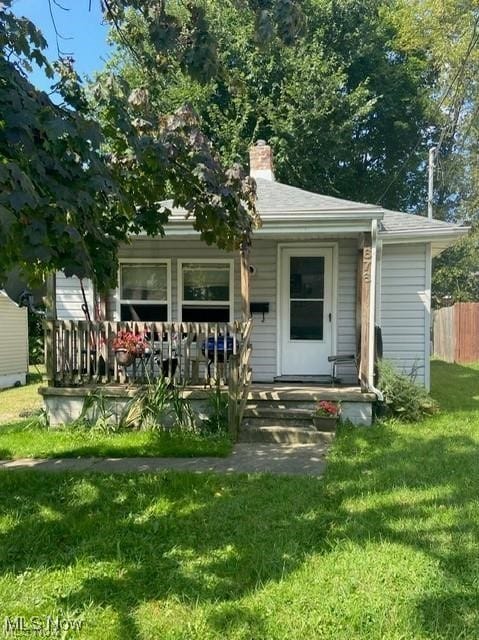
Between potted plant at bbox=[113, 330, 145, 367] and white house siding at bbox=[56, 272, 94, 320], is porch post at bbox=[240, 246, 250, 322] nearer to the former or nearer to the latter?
potted plant at bbox=[113, 330, 145, 367]

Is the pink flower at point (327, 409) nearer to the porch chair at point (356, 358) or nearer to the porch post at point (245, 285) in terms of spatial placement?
the porch chair at point (356, 358)

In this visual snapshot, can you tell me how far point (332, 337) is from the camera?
27.6 feet

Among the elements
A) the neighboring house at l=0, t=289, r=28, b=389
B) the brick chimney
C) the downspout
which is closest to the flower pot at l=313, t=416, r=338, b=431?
the downspout

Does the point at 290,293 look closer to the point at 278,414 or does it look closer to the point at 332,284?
the point at 332,284

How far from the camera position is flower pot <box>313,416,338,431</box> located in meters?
6.28

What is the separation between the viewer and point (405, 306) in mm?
8375

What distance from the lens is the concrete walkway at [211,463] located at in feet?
16.5

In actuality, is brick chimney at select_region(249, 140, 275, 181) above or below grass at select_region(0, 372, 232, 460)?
above

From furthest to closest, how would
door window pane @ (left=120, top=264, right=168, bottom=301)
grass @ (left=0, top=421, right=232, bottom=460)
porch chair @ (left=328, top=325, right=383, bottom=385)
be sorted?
door window pane @ (left=120, top=264, right=168, bottom=301) < porch chair @ (left=328, top=325, right=383, bottom=385) < grass @ (left=0, top=421, right=232, bottom=460)


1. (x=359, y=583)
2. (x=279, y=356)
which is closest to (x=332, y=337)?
(x=279, y=356)

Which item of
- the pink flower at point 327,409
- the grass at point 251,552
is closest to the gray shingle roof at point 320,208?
the pink flower at point 327,409

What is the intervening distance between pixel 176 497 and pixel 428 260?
19.1ft

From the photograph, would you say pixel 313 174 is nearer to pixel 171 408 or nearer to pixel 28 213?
pixel 171 408


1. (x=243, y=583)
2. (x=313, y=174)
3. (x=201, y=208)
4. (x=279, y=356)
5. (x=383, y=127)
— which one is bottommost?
(x=243, y=583)
